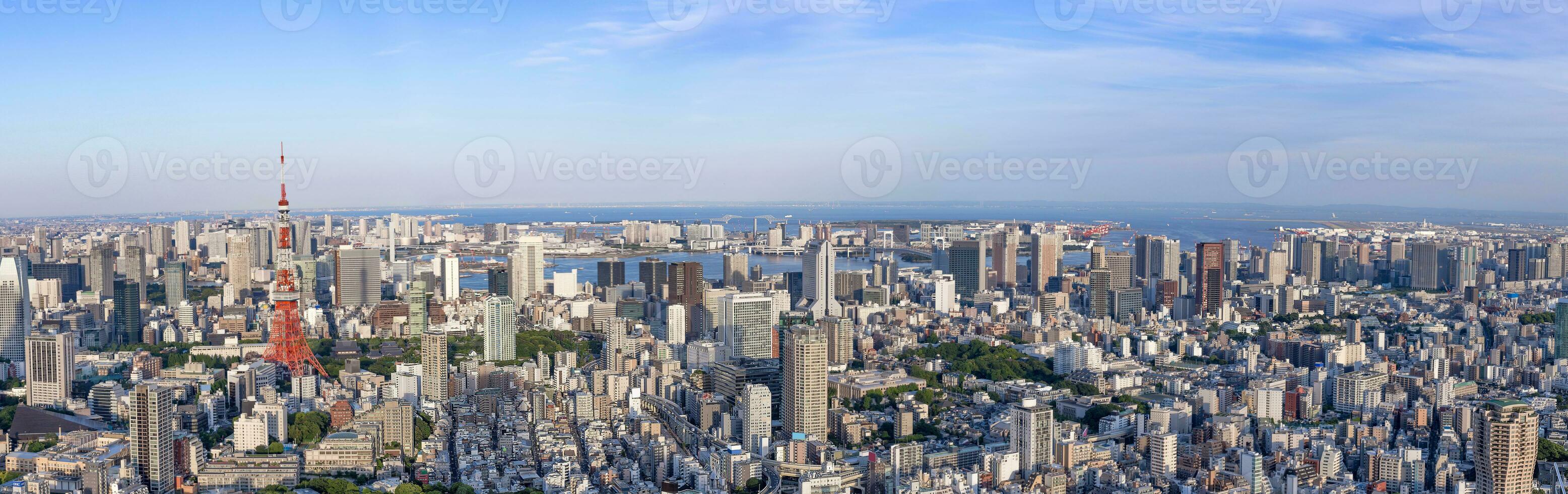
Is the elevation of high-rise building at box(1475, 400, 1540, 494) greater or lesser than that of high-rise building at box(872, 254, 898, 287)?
lesser

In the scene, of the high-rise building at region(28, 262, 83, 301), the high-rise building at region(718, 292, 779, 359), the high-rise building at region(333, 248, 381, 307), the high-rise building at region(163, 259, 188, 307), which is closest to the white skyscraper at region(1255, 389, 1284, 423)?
the high-rise building at region(718, 292, 779, 359)

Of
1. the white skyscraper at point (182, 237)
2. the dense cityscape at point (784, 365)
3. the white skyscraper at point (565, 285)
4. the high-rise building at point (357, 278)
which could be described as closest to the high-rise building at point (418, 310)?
the dense cityscape at point (784, 365)

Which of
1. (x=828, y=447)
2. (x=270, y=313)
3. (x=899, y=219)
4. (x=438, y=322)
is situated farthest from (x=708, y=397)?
(x=899, y=219)

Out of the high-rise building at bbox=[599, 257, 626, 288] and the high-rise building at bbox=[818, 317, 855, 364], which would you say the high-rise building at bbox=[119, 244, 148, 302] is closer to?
the high-rise building at bbox=[599, 257, 626, 288]

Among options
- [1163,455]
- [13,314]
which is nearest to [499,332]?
[13,314]

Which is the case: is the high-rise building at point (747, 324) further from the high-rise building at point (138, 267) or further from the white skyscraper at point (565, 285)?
the high-rise building at point (138, 267)

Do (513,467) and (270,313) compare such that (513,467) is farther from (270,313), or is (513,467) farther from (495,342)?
(270,313)
